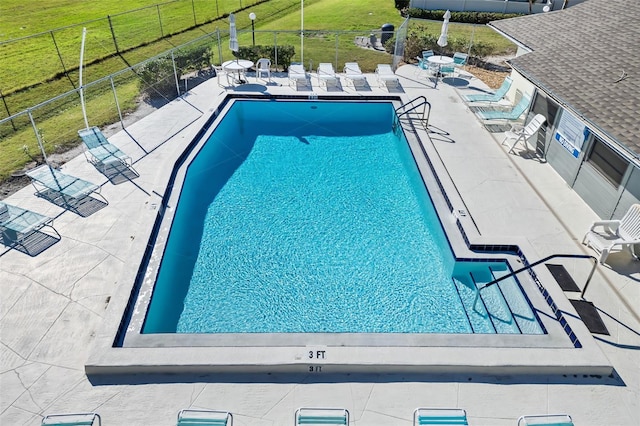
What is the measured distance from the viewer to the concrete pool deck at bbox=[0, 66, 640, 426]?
6758 millimetres

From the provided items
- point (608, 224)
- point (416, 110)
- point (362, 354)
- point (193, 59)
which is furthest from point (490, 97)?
point (362, 354)

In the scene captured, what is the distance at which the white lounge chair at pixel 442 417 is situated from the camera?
6.23 meters

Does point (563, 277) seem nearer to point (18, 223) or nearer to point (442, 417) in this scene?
point (442, 417)

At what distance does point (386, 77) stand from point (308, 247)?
10167mm

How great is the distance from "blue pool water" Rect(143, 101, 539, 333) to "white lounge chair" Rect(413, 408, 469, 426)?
218 centimetres

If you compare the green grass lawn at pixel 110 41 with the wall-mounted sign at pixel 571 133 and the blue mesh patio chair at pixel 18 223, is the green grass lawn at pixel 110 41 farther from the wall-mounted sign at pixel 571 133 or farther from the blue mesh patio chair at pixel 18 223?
the wall-mounted sign at pixel 571 133

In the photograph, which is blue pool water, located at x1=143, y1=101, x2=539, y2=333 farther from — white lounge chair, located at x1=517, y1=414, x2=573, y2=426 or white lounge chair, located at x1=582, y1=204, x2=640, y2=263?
white lounge chair, located at x1=517, y1=414, x2=573, y2=426

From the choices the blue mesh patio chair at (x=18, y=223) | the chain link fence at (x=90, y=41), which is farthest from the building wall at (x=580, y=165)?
the chain link fence at (x=90, y=41)

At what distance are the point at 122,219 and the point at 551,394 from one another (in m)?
9.12

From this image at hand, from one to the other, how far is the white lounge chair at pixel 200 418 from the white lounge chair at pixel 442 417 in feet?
8.84

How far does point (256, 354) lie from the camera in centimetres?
735

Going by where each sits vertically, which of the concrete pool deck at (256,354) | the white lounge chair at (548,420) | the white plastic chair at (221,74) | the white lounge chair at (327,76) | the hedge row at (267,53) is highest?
the hedge row at (267,53)

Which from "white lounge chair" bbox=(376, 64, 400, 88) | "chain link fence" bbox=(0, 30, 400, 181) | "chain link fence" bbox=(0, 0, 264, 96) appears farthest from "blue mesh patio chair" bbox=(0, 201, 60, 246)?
"white lounge chair" bbox=(376, 64, 400, 88)

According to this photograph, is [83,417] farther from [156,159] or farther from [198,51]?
[198,51]
